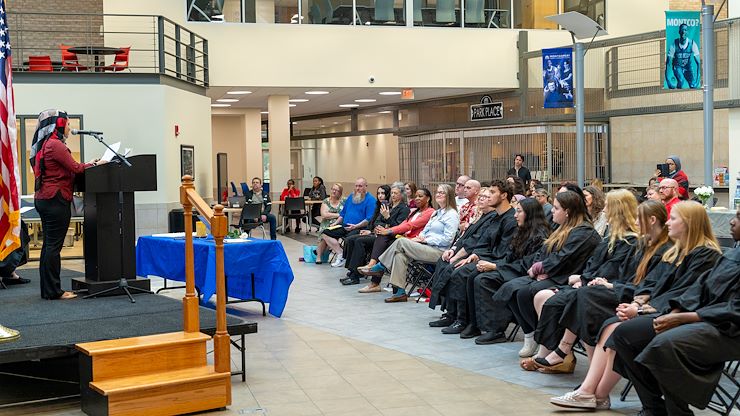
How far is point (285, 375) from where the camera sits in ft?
22.5

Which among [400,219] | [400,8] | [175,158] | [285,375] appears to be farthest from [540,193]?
[400,8]

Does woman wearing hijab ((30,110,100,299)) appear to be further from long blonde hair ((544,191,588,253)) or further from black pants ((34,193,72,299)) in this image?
long blonde hair ((544,191,588,253))

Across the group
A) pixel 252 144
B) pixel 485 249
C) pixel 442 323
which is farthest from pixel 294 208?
pixel 485 249

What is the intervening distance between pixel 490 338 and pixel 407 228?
301 cm

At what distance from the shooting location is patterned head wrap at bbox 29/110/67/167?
773cm

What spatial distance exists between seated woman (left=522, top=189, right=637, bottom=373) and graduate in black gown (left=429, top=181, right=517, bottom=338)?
147 centimetres

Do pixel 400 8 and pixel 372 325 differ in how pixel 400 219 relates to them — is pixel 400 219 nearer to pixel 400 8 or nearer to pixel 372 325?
pixel 372 325

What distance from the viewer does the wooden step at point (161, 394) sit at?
5.55 metres

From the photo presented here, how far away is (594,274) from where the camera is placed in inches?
260

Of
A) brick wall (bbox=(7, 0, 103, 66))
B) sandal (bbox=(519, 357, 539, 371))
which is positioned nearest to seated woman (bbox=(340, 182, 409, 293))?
sandal (bbox=(519, 357, 539, 371))

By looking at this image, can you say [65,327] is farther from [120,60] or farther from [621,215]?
[120,60]

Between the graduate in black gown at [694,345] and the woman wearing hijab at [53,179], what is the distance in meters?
4.83

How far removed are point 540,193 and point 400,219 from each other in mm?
2091

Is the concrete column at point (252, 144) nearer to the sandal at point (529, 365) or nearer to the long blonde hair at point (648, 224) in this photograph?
the sandal at point (529, 365)
